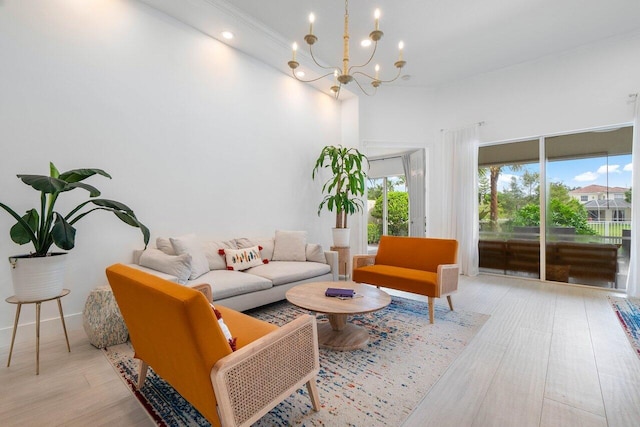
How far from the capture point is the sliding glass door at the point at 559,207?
163 inches

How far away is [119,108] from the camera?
9.88ft

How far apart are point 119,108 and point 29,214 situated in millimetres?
1413

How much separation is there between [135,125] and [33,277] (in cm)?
175

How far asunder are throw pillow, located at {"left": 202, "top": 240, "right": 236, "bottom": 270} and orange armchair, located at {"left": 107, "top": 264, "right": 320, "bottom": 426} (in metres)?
1.70

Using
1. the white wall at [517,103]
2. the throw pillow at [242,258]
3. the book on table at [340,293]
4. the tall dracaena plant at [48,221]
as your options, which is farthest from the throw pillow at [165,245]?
the white wall at [517,103]

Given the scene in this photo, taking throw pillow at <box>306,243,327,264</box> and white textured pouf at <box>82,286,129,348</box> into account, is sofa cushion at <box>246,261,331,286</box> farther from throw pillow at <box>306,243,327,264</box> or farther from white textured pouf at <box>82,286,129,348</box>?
white textured pouf at <box>82,286,129,348</box>

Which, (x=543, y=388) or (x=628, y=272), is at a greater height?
(x=628, y=272)

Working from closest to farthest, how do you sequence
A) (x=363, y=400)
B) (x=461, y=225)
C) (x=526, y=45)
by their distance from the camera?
1. (x=363, y=400)
2. (x=526, y=45)
3. (x=461, y=225)

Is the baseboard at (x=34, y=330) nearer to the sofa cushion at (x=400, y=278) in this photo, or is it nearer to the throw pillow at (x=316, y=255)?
the throw pillow at (x=316, y=255)

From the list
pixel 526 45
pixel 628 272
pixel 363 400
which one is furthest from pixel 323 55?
pixel 628 272

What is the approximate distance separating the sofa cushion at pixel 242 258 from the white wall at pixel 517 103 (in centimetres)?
315

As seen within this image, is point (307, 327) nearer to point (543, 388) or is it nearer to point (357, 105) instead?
point (543, 388)

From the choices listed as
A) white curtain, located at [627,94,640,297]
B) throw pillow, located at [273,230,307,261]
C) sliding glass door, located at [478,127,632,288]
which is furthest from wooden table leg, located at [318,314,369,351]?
white curtain, located at [627,94,640,297]

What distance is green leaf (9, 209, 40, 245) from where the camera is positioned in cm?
196
